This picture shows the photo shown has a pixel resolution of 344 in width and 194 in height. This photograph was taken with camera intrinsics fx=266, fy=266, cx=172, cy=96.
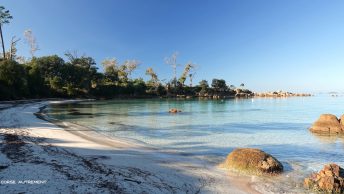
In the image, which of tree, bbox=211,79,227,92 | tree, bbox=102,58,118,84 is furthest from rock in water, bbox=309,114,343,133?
tree, bbox=211,79,227,92

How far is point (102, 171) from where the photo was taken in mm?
7781

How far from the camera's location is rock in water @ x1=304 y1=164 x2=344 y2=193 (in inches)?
279

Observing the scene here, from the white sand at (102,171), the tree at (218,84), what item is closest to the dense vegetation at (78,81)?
the tree at (218,84)

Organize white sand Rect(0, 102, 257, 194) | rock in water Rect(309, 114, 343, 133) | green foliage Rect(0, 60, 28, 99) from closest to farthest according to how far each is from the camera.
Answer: white sand Rect(0, 102, 257, 194), rock in water Rect(309, 114, 343, 133), green foliage Rect(0, 60, 28, 99)

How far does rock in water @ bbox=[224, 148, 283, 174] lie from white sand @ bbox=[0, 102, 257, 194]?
2.17 feet

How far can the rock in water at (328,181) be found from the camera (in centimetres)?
709

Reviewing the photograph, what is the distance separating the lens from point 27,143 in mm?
11344

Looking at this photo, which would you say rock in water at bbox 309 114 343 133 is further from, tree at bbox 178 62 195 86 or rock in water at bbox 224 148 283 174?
tree at bbox 178 62 195 86

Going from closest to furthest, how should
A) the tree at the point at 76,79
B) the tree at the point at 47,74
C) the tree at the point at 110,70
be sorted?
the tree at the point at 47,74 < the tree at the point at 76,79 < the tree at the point at 110,70

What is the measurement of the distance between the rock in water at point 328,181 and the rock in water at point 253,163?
4.69 ft

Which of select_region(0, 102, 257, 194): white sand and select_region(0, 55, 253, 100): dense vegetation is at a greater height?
select_region(0, 55, 253, 100): dense vegetation

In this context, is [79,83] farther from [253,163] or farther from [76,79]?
[253,163]

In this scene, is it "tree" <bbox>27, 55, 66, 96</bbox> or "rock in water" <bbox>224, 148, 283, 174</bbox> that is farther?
"tree" <bbox>27, 55, 66, 96</bbox>

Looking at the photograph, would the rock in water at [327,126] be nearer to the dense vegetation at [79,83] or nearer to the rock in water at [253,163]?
the rock in water at [253,163]
